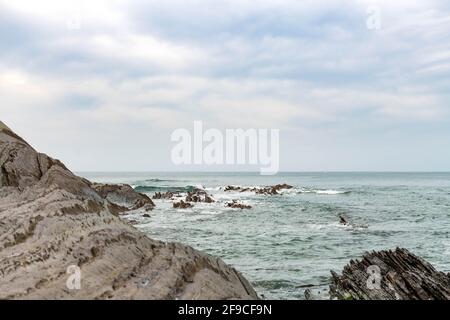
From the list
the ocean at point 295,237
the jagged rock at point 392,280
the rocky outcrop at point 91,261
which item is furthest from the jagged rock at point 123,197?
the rocky outcrop at point 91,261

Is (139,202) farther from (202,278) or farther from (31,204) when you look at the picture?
(202,278)

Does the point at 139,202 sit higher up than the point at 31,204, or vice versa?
the point at 31,204

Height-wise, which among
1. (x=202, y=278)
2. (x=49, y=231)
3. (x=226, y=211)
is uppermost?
(x=49, y=231)

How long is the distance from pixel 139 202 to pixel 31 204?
35908 millimetres

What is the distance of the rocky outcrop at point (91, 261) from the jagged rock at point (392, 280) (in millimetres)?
4447

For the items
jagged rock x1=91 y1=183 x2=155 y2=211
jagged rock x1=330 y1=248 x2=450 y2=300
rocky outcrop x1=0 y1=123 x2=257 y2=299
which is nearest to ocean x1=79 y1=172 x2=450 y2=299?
jagged rock x1=330 y1=248 x2=450 y2=300

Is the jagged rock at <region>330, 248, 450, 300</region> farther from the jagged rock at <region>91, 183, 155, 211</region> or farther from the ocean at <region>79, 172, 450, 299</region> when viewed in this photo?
the jagged rock at <region>91, 183, 155, 211</region>

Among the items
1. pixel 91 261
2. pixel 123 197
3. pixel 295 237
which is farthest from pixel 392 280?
pixel 123 197

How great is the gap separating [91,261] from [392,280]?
7.91m

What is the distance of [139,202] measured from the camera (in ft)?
151

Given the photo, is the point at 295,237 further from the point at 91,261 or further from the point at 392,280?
the point at 91,261

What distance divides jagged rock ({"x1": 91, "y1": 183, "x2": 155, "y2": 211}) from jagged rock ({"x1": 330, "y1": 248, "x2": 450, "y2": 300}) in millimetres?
33404
